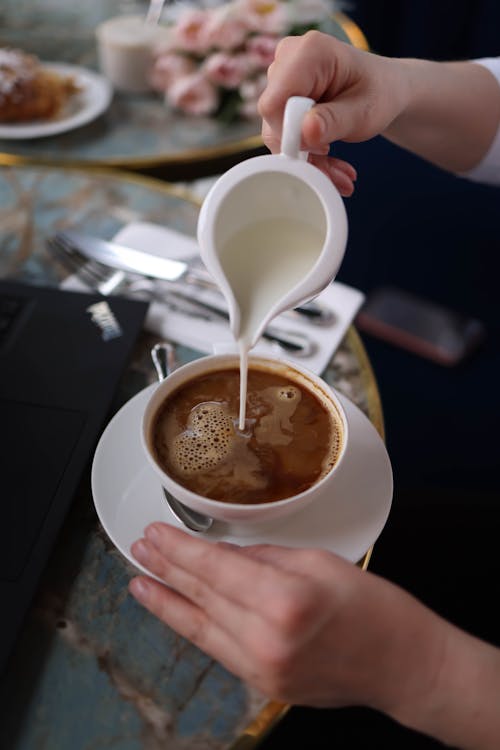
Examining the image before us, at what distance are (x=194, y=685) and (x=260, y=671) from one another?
10 cm

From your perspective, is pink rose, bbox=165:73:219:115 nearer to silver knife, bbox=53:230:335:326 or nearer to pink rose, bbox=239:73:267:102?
pink rose, bbox=239:73:267:102

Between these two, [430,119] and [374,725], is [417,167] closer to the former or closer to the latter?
[430,119]

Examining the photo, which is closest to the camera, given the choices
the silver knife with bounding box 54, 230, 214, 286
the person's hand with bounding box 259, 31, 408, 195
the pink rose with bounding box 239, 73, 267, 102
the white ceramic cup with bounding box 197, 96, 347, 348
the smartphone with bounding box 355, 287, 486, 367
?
the white ceramic cup with bounding box 197, 96, 347, 348

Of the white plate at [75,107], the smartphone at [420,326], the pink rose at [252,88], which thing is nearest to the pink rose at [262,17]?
the pink rose at [252,88]

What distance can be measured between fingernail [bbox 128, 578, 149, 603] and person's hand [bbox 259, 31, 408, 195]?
455 mm

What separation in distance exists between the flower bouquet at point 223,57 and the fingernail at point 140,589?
4.14 feet

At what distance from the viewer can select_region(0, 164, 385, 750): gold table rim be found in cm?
57

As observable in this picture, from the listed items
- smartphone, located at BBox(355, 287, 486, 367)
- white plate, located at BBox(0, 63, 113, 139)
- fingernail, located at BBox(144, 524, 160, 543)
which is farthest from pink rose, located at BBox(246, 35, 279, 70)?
fingernail, located at BBox(144, 524, 160, 543)

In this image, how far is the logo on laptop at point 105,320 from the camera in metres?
0.91

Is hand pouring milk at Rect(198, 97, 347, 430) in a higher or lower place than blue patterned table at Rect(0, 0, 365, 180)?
higher

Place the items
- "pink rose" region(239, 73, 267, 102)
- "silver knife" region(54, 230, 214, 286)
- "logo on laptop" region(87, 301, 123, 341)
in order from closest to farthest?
"logo on laptop" region(87, 301, 123, 341) < "silver knife" region(54, 230, 214, 286) < "pink rose" region(239, 73, 267, 102)

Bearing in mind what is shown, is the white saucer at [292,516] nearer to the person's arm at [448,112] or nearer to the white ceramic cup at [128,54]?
the person's arm at [448,112]

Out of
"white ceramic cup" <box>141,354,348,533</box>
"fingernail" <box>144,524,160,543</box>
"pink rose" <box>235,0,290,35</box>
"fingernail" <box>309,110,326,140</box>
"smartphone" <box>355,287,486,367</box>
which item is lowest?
"smartphone" <box>355,287,486,367</box>

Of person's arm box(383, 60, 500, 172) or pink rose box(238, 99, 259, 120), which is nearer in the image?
person's arm box(383, 60, 500, 172)
